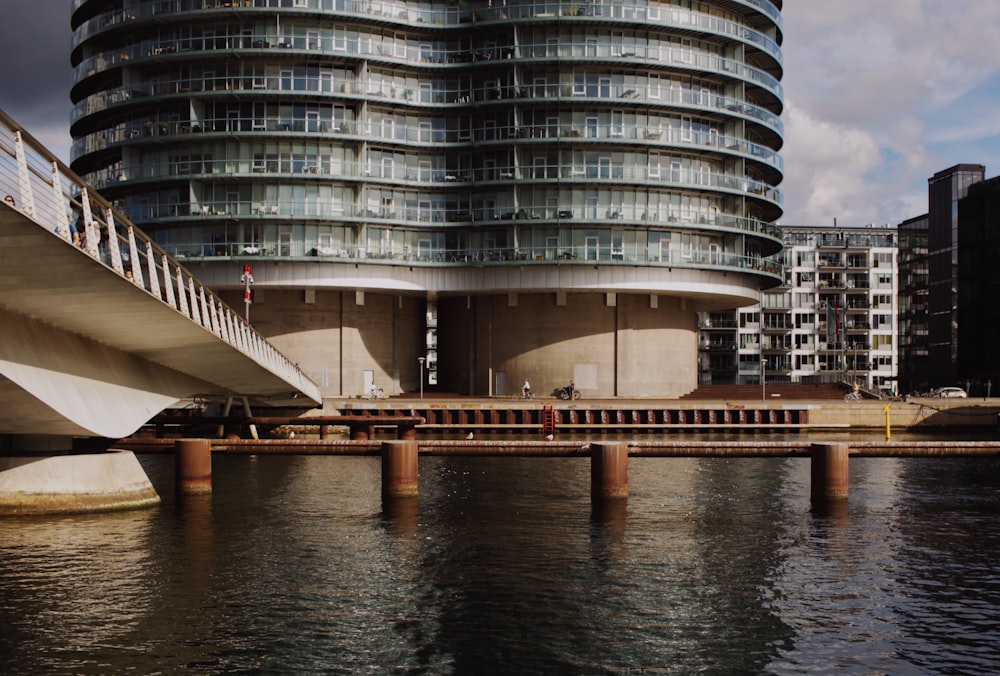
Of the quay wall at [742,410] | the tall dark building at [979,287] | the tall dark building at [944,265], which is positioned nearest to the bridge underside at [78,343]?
the quay wall at [742,410]

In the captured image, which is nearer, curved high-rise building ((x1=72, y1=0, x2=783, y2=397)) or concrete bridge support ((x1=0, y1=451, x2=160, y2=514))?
concrete bridge support ((x1=0, y1=451, x2=160, y2=514))

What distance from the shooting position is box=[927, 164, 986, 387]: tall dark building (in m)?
135

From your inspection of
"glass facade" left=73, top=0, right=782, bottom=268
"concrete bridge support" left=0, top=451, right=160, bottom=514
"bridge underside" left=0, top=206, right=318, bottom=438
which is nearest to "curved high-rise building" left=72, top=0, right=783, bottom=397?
"glass facade" left=73, top=0, right=782, bottom=268

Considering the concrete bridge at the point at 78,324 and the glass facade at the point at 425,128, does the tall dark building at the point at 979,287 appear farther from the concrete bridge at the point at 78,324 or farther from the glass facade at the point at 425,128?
the concrete bridge at the point at 78,324

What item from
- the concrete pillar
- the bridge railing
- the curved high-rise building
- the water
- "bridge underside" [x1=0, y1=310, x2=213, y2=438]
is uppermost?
the curved high-rise building

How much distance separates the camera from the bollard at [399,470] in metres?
39.3

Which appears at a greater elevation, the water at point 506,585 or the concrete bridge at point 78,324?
the concrete bridge at point 78,324

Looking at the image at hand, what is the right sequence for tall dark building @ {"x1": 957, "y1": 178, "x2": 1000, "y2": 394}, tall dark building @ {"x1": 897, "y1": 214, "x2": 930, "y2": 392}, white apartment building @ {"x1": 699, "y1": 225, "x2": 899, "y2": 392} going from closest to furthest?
tall dark building @ {"x1": 957, "y1": 178, "x2": 1000, "y2": 394} < white apartment building @ {"x1": 699, "y1": 225, "x2": 899, "y2": 392} < tall dark building @ {"x1": 897, "y1": 214, "x2": 930, "y2": 392}

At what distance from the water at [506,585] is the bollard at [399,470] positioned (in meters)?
0.88

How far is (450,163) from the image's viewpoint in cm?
9550

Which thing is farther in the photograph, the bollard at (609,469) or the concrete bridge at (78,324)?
the bollard at (609,469)

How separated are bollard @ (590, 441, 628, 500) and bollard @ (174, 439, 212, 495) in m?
14.0

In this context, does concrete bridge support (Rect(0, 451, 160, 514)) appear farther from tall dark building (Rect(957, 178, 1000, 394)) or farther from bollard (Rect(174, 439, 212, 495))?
tall dark building (Rect(957, 178, 1000, 394))

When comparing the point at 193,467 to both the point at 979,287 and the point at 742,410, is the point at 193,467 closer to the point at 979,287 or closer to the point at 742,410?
the point at 742,410
